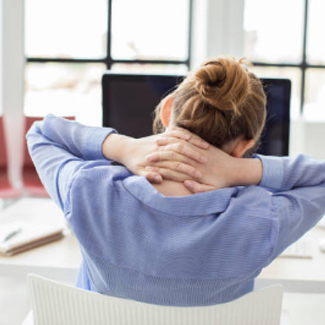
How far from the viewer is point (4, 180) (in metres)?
3.19

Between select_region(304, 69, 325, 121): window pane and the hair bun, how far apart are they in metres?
3.33

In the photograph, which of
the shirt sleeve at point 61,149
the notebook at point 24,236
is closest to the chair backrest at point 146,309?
the shirt sleeve at point 61,149

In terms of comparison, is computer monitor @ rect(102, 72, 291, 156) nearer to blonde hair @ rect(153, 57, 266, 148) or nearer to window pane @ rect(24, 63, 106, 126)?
blonde hair @ rect(153, 57, 266, 148)

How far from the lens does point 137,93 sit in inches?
63.7

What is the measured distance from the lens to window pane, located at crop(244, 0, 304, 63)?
12.8 feet

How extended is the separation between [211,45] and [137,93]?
228 cm

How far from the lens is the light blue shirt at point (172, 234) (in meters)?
0.83

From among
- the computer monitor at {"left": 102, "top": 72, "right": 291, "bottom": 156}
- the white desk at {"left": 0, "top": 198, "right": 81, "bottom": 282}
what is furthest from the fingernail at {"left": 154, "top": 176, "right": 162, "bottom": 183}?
the computer monitor at {"left": 102, "top": 72, "right": 291, "bottom": 156}

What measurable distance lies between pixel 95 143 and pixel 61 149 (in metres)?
0.07

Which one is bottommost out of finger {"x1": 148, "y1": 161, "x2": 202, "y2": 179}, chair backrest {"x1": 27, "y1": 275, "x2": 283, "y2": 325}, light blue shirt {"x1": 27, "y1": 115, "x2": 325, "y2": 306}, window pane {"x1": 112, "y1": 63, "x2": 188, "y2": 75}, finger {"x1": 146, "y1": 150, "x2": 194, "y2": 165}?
chair backrest {"x1": 27, "y1": 275, "x2": 283, "y2": 325}

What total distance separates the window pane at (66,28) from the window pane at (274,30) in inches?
44.8

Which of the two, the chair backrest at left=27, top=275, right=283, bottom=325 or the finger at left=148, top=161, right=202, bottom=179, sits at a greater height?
the finger at left=148, top=161, right=202, bottom=179

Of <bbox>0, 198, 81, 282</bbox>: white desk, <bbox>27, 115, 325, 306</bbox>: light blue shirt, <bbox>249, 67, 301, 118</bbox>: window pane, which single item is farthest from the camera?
<bbox>249, 67, 301, 118</bbox>: window pane

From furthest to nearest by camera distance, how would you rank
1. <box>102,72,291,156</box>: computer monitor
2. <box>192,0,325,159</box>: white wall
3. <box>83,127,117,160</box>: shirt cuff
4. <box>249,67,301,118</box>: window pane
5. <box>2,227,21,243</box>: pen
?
<box>249,67,301,118</box>: window pane → <box>192,0,325,159</box>: white wall → <box>102,72,291,156</box>: computer monitor → <box>2,227,21,243</box>: pen → <box>83,127,117,160</box>: shirt cuff
